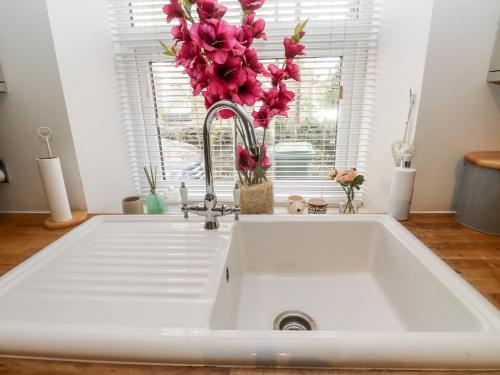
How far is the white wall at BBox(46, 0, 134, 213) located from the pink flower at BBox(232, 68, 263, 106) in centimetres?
62

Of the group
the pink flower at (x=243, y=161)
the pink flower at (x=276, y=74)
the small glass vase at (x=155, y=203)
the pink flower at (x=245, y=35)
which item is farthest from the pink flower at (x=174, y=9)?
the small glass vase at (x=155, y=203)

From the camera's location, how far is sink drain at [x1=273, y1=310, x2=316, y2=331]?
68cm

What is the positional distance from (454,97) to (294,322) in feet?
2.61

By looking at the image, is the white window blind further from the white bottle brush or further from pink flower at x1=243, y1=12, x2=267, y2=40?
pink flower at x1=243, y1=12, x2=267, y2=40

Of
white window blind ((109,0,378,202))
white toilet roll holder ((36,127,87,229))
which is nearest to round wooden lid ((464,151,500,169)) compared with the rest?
white window blind ((109,0,378,202))

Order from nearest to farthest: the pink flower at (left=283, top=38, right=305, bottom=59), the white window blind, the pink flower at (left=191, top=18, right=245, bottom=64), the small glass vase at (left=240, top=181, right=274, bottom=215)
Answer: the pink flower at (left=191, top=18, right=245, bottom=64) → the pink flower at (left=283, top=38, right=305, bottom=59) → the small glass vase at (left=240, top=181, right=274, bottom=215) → the white window blind

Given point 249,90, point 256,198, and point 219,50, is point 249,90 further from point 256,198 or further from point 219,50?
Answer: point 256,198

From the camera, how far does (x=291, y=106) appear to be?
1.17 m

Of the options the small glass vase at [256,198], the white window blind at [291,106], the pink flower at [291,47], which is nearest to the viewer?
the pink flower at [291,47]

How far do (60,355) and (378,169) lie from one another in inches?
43.1

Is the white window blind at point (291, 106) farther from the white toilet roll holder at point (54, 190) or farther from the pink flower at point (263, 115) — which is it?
the white toilet roll holder at point (54, 190)

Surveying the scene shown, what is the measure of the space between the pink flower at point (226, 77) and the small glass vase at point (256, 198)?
0.31 metres

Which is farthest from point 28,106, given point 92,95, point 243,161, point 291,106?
point 291,106

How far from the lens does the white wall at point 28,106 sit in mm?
812
